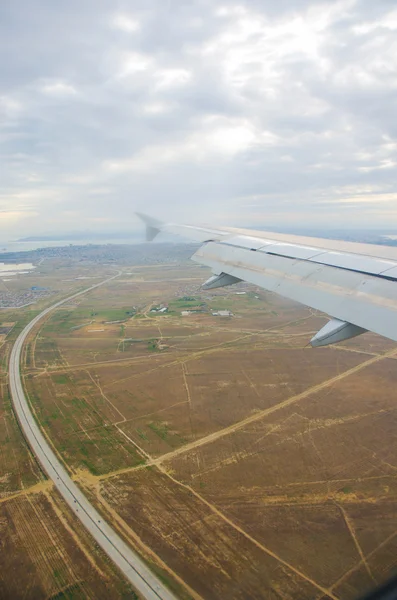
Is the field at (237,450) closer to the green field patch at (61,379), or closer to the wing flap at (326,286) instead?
the green field patch at (61,379)

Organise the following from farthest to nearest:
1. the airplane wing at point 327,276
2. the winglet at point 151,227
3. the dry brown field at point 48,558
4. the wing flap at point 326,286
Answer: the winglet at point 151,227, the dry brown field at point 48,558, the airplane wing at point 327,276, the wing flap at point 326,286

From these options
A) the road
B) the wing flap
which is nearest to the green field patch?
the road

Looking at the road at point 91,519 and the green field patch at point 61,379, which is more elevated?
the green field patch at point 61,379

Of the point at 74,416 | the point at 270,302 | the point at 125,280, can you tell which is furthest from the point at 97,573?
the point at 125,280

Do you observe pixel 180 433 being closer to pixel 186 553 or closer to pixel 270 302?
pixel 186 553

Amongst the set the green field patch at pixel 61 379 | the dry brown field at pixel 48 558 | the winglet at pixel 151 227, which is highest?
the winglet at pixel 151 227

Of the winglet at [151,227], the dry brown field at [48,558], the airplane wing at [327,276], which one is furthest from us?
the winglet at [151,227]

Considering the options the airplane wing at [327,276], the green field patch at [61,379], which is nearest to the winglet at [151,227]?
the airplane wing at [327,276]

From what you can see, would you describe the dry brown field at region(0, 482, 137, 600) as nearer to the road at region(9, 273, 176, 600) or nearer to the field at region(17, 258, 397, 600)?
the road at region(9, 273, 176, 600)
